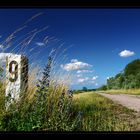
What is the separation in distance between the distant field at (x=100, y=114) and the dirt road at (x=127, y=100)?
0.04 meters

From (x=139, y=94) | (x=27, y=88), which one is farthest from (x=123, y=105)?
(x=27, y=88)

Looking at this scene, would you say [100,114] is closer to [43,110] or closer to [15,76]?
[43,110]

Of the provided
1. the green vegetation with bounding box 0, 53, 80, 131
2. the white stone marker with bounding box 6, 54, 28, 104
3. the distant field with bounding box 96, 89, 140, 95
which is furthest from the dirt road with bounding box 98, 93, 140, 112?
the white stone marker with bounding box 6, 54, 28, 104

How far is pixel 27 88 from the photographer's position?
373 centimetres

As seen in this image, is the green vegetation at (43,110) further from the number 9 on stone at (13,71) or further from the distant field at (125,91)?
the distant field at (125,91)

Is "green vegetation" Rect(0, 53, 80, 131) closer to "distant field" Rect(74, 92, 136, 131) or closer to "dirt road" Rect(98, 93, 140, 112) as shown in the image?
"distant field" Rect(74, 92, 136, 131)

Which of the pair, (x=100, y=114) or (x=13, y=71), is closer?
(x=100, y=114)

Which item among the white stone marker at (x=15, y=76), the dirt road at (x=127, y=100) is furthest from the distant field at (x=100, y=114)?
the white stone marker at (x=15, y=76)

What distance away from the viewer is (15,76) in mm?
3789

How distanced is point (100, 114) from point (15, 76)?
78 centimetres

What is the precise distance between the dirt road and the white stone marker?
2.30ft

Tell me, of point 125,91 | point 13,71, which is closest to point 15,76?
point 13,71
